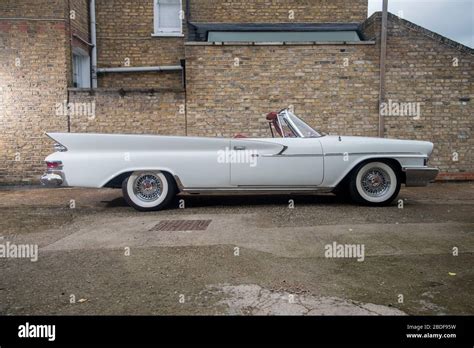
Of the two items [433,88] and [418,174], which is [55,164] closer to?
[418,174]

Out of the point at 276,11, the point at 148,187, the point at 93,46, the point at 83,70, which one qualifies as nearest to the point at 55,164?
the point at 148,187

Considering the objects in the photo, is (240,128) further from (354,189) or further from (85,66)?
(85,66)

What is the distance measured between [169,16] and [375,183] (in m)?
9.39

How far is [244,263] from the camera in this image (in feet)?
12.1

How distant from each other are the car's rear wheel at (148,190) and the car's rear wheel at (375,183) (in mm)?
2866

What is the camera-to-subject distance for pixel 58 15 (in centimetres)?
1001

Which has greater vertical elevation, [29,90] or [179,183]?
[29,90]

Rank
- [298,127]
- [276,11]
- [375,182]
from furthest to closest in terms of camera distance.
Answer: [276,11], [298,127], [375,182]

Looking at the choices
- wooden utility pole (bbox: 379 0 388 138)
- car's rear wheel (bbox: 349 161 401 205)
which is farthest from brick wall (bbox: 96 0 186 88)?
car's rear wheel (bbox: 349 161 401 205)

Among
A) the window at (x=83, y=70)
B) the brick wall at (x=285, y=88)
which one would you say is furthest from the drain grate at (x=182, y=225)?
the window at (x=83, y=70)

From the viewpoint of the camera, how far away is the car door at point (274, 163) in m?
6.35

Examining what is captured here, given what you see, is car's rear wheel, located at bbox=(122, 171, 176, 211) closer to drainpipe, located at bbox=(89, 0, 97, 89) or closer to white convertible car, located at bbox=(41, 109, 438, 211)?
white convertible car, located at bbox=(41, 109, 438, 211)

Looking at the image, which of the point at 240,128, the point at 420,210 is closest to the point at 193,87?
the point at 240,128

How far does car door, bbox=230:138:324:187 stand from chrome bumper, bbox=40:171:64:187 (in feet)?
8.38
